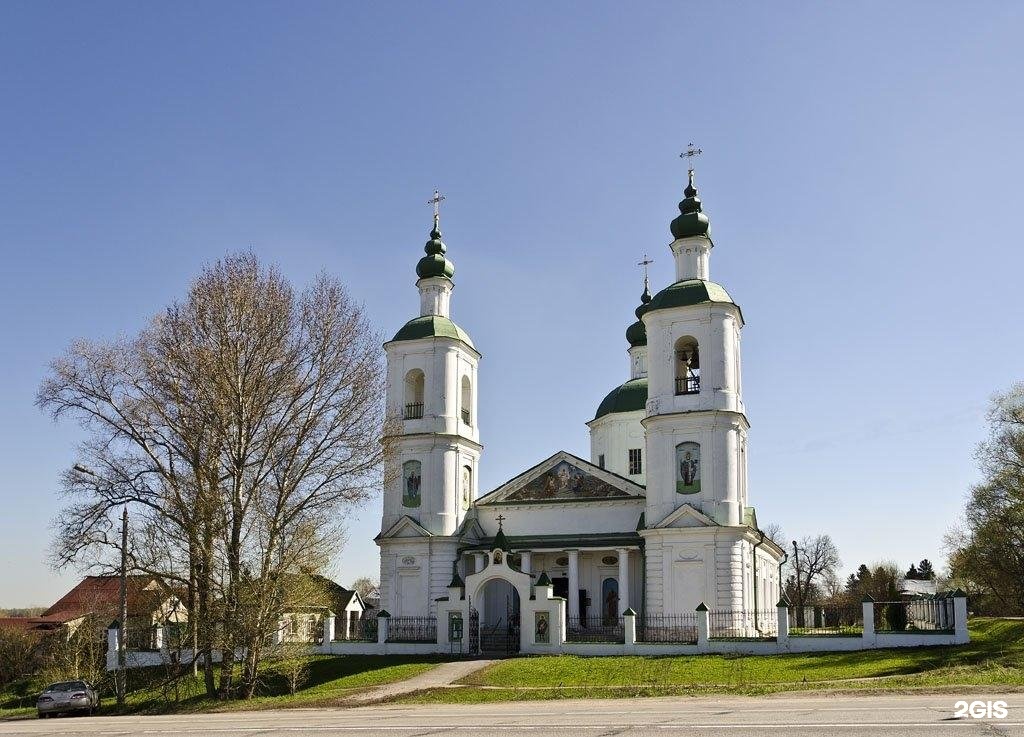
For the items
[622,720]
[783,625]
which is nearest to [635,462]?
[783,625]

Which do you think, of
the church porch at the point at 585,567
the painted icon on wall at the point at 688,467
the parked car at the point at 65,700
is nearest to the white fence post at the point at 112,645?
the parked car at the point at 65,700

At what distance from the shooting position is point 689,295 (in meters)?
35.6

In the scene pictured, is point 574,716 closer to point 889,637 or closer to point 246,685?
point 246,685

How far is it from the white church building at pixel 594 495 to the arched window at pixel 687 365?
0.05m

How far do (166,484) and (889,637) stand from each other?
1958cm

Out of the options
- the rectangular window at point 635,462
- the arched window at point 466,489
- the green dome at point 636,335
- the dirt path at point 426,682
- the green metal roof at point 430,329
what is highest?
the green dome at point 636,335

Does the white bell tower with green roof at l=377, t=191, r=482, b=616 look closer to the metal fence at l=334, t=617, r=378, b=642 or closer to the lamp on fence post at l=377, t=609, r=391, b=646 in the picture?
the metal fence at l=334, t=617, r=378, b=642

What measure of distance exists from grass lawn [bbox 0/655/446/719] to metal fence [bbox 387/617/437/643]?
2787 mm

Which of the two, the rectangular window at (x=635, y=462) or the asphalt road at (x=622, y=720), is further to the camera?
the rectangular window at (x=635, y=462)

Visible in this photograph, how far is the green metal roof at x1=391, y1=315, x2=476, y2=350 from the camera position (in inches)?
1529

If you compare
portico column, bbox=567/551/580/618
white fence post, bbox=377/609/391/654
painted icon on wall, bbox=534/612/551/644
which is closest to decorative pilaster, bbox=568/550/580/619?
portico column, bbox=567/551/580/618

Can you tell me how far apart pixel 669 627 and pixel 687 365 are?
9.08 meters

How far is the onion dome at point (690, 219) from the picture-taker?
1460 inches

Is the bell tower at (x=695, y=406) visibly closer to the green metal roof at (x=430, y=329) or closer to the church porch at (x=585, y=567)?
the church porch at (x=585, y=567)
